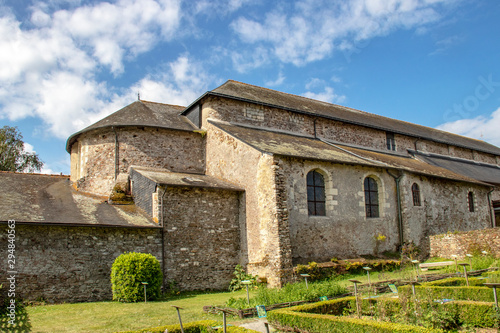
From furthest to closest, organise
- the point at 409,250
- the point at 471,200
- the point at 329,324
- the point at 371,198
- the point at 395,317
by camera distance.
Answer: the point at 471,200, the point at 371,198, the point at 409,250, the point at 395,317, the point at 329,324

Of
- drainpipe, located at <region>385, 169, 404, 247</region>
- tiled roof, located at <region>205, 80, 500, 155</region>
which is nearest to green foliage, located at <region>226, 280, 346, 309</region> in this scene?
drainpipe, located at <region>385, 169, 404, 247</region>

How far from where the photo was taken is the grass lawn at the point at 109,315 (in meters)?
8.55

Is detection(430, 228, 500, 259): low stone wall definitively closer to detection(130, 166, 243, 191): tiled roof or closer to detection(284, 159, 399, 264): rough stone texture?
detection(284, 159, 399, 264): rough stone texture

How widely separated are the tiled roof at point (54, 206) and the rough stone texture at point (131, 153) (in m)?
1.46

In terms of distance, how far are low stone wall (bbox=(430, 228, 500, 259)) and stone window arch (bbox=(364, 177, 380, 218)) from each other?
2873 millimetres

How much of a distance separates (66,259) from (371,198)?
12.0m

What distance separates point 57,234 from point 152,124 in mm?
7034

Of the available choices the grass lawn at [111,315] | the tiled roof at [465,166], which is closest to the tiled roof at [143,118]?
the grass lawn at [111,315]

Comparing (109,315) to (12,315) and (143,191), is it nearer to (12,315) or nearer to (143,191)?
(12,315)

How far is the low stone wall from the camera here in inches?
590

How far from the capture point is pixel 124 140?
17719 millimetres

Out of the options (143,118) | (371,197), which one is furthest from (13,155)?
(371,197)

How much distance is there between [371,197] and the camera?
17422 millimetres

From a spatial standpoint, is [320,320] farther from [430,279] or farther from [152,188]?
[152,188]
